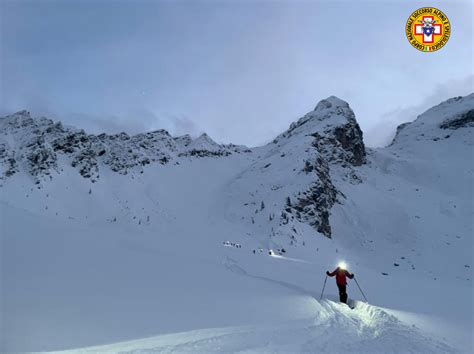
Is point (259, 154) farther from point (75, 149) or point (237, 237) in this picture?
point (237, 237)

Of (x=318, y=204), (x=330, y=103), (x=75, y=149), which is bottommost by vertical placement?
(x=318, y=204)

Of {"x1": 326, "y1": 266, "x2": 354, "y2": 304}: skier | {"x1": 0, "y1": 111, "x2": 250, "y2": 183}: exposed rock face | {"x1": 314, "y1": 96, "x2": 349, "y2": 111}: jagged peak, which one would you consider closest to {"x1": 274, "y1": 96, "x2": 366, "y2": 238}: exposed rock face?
{"x1": 314, "y1": 96, "x2": 349, "y2": 111}: jagged peak

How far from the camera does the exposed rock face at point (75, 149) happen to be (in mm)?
31969

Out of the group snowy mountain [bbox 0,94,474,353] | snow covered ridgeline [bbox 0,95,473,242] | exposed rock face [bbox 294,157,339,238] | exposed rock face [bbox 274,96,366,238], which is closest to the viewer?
snowy mountain [bbox 0,94,474,353]

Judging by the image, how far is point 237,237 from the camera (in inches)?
1116

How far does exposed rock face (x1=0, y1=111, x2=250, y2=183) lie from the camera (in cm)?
3197

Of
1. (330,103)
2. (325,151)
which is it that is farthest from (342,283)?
(330,103)

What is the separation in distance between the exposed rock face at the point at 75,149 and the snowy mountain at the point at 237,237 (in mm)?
176

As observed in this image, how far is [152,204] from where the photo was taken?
35.6 m

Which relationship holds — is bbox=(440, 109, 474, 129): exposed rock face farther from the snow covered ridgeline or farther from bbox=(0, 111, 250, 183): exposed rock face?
bbox=(0, 111, 250, 183): exposed rock face

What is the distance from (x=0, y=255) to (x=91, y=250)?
7.37ft

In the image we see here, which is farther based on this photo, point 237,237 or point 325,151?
point 325,151

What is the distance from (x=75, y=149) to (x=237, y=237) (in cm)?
2071

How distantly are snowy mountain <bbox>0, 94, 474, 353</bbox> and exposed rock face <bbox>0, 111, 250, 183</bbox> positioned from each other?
0.58ft
